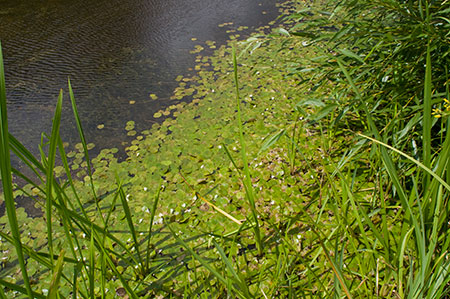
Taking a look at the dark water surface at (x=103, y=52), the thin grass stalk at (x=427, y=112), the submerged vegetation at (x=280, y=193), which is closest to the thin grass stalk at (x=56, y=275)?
the submerged vegetation at (x=280, y=193)

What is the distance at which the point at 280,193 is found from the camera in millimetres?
1821

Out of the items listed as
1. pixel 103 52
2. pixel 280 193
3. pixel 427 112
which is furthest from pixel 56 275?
pixel 103 52

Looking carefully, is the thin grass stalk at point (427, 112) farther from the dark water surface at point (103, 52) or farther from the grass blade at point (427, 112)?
the dark water surface at point (103, 52)

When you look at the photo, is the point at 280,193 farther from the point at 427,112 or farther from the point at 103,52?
the point at 103,52

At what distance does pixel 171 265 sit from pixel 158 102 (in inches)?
55.9

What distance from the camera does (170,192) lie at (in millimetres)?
1899

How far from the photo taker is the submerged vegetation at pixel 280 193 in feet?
3.58

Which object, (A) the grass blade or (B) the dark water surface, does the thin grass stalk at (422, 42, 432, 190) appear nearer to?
(A) the grass blade

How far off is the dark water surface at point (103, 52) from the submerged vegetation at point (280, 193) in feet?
1.15

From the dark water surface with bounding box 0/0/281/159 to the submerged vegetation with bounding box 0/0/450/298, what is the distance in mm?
350

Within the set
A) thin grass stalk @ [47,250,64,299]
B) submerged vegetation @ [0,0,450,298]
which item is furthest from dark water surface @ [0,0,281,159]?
thin grass stalk @ [47,250,64,299]

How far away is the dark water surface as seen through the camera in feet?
8.22

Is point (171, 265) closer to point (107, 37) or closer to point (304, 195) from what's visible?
point (304, 195)

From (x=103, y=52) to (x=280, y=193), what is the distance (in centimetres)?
233
